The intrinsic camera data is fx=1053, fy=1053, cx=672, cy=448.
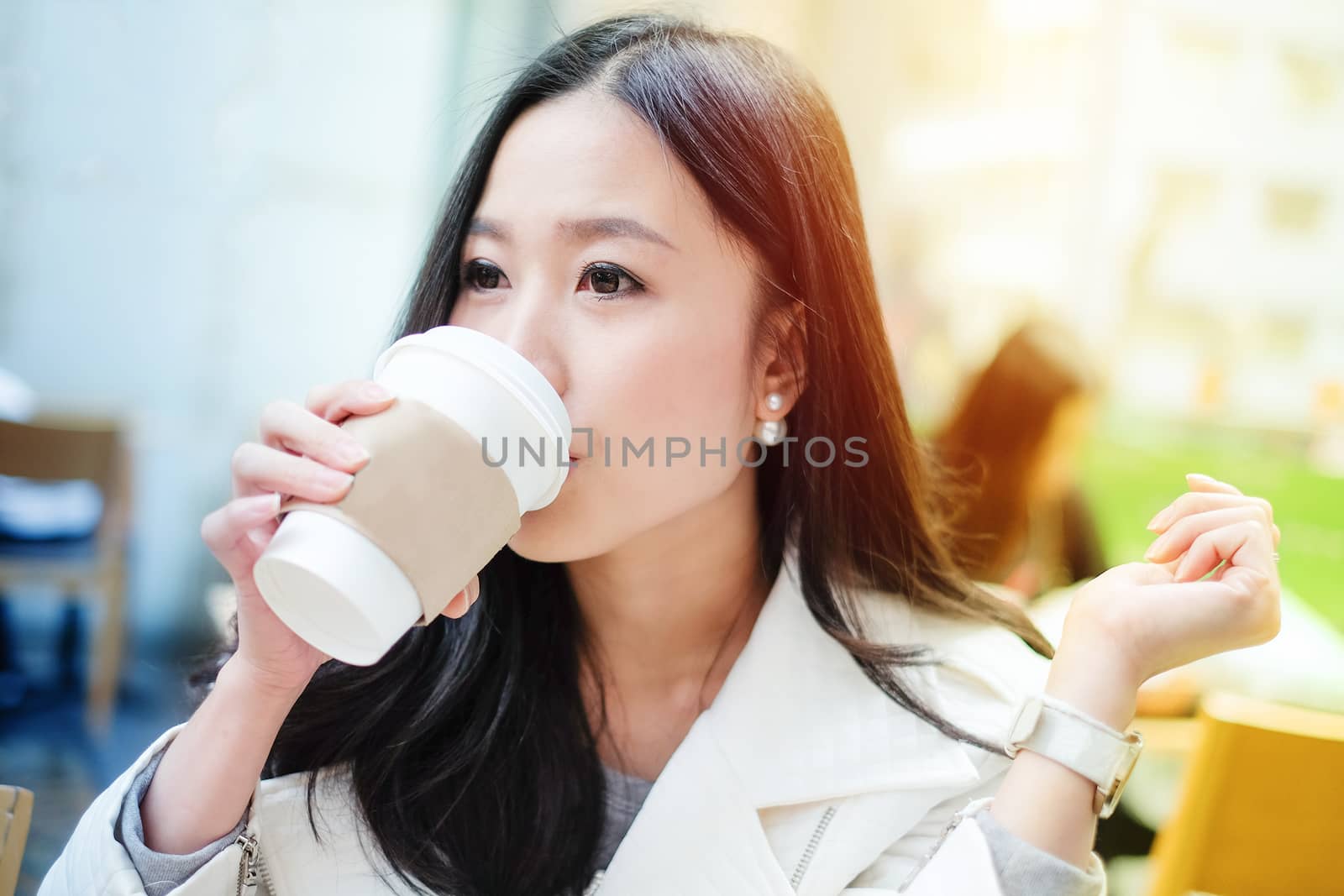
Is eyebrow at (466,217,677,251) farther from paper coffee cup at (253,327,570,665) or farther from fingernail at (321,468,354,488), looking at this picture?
fingernail at (321,468,354,488)

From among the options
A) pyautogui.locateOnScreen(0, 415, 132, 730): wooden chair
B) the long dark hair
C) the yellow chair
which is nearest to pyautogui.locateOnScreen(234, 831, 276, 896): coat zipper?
the long dark hair

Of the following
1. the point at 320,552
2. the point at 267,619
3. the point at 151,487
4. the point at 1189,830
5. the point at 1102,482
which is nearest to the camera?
the point at 320,552

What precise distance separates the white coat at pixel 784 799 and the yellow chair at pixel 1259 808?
1.48 feet

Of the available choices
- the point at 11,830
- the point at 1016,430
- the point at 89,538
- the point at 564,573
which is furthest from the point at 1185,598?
the point at 89,538

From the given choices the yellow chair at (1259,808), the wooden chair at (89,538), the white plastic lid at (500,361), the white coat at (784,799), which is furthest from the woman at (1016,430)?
the wooden chair at (89,538)

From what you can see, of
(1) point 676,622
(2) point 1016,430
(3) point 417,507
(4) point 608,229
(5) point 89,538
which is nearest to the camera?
(3) point 417,507

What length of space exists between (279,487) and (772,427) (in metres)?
0.53

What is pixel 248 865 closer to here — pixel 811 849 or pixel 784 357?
pixel 811 849

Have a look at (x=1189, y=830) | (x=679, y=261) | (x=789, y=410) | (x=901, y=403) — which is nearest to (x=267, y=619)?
(x=679, y=261)

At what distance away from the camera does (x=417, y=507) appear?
624 millimetres

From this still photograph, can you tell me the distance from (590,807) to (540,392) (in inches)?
19.4

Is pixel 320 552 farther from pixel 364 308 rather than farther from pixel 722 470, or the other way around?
pixel 364 308

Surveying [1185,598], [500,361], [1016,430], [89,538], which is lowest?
[89,538]

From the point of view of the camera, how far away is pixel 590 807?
1.00 metres
